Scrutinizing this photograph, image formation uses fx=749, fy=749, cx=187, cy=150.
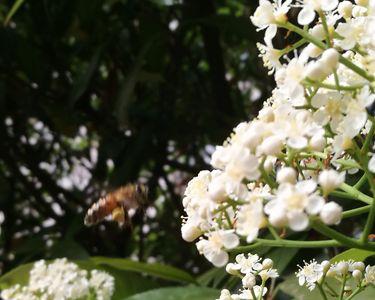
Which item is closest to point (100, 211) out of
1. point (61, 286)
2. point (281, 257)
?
point (61, 286)

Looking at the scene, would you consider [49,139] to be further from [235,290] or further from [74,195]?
[235,290]

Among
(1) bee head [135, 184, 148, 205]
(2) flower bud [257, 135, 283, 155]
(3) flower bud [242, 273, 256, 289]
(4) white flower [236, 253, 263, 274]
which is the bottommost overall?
(1) bee head [135, 184, 148, 205]

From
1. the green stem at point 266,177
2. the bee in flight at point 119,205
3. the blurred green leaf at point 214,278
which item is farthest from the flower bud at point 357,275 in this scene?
the blurred green leaf at point 214,278

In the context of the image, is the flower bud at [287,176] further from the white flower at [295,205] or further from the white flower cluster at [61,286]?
the white flower cluster at [61,286]

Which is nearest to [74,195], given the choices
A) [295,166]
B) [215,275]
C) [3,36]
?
[3,36]

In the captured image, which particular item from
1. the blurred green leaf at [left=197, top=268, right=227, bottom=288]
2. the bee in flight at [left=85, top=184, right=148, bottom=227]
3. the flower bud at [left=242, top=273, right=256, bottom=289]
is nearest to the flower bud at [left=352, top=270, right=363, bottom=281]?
the flower bud at [left=242, top=273, right=256, bottom=289]

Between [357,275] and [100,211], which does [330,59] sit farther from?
[100,211]

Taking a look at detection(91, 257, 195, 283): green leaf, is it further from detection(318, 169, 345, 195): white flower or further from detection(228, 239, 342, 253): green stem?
detection(318, 169, 345, 195): white flower
